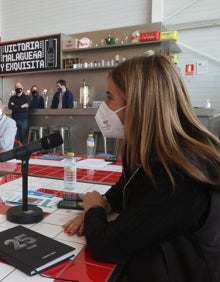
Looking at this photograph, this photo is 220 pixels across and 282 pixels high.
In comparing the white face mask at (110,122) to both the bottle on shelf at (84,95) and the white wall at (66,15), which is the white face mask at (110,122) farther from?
the white wall at (66,15)

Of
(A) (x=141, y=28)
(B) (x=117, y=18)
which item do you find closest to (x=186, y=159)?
(A) (x=141, y=28)

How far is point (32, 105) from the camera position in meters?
5.90

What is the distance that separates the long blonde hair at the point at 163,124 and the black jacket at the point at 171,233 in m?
0.04

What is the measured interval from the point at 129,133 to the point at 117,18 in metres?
5.69

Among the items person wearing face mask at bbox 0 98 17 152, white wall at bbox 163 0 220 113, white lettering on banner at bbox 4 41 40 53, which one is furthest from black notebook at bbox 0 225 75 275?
white lettering on banner at bbox 4 41 40 53

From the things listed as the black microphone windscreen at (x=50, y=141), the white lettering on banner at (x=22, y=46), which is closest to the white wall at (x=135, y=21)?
the white lettering on banner at (x=22, y=46)

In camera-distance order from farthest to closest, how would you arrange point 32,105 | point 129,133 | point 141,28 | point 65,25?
point 65,25, point 32,105, point 141,28, point 129,133

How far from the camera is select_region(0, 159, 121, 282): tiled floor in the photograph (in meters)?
0.74

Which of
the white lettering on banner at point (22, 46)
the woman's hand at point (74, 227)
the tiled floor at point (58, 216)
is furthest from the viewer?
the white lettering on banner at point (22, 46)

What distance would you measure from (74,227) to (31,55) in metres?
5.97

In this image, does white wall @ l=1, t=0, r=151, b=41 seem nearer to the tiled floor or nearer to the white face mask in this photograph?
the tiled floor

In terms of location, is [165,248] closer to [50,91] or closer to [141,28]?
[141,28]

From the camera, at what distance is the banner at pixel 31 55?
608 centimetres

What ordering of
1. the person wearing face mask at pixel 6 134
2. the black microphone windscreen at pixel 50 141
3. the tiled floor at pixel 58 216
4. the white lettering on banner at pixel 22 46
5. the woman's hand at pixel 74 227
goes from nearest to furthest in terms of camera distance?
the tiled floor at pixel 58 216 < the woman's hand at pixel 74 227 < the black microphone windscreen at pixel 50 141 < the person wearing face mask at pixel 6 134 < the white lettering on banner at pixel 22 46
